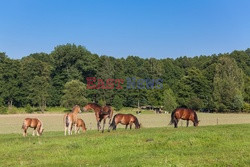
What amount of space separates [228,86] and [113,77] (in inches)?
1431

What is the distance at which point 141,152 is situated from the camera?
1220 cm

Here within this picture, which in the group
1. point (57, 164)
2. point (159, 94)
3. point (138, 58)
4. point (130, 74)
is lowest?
point (57, 164)

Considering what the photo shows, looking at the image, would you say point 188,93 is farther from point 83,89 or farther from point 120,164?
point 120,164

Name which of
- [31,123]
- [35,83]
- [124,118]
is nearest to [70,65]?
[35,83]

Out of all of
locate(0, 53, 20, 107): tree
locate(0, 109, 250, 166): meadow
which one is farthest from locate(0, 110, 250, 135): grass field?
locate(0, 53, 20, 107): tree

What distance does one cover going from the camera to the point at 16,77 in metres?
96.1

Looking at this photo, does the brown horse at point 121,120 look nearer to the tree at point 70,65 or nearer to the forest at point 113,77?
the forest at point 113,77

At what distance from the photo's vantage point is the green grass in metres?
9.90

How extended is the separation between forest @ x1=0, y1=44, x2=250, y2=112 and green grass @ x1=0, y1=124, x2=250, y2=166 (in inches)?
2786

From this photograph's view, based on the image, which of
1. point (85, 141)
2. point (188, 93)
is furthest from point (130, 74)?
point (85, 141)

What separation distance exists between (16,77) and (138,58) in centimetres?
5182

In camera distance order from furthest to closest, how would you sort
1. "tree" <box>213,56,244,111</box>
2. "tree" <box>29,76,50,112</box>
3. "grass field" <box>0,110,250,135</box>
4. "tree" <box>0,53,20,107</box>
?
"tree" <box>0,53,20,107</box>, "tree" <box>29,76,50,112</box>, "tree" <box>213,56,244,111</box>, "grass field" <box>0,110,250,135</box>

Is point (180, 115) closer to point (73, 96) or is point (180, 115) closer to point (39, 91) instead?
point (73, 96)

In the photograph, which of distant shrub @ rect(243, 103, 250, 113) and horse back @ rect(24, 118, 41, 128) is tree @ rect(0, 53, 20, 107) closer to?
distant shrub @ rect(243, 103, 250, 113)
